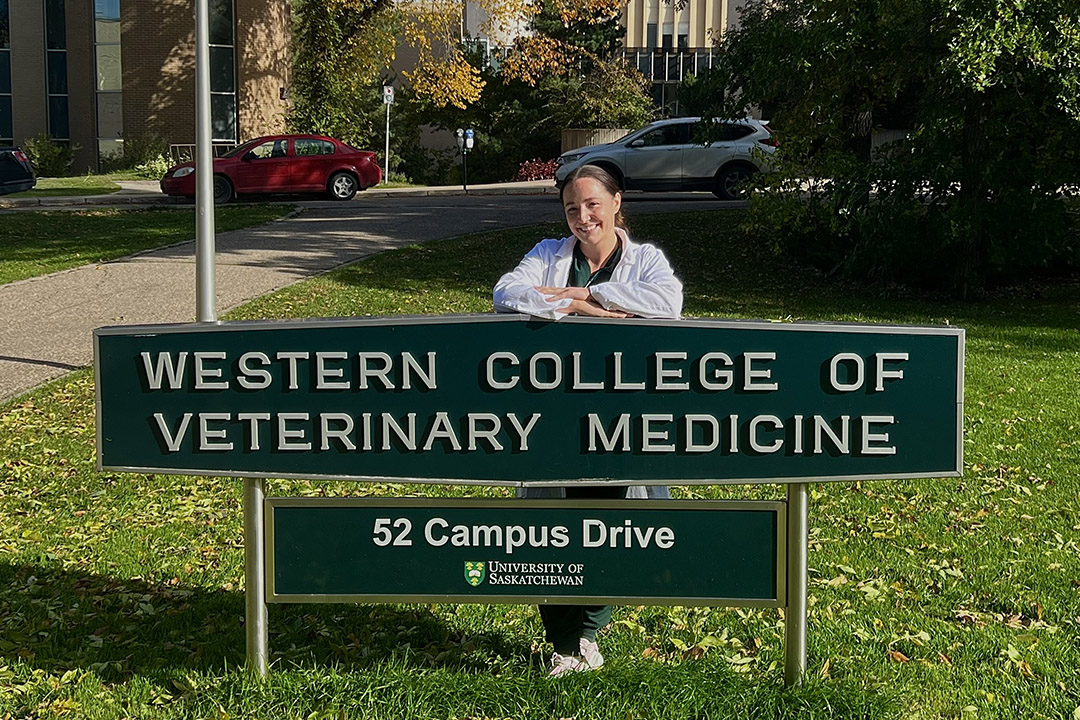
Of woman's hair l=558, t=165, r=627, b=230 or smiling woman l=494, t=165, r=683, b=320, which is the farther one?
woman's hair l=558, t=165, r=627, b=230

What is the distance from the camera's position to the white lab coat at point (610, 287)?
3.95 meters

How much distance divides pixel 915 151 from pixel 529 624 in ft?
38.5

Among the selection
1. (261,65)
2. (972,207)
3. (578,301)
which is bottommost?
(578,301)

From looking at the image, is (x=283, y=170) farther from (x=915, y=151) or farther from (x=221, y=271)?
(x=915, y=151)

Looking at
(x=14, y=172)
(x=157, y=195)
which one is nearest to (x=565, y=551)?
(x=157, y=195)

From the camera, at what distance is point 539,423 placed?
13.1 ft

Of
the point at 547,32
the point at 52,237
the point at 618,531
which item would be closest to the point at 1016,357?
the point at 618,531

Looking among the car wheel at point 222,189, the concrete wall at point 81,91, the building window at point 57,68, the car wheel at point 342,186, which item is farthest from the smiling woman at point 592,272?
the building window at point 57,68

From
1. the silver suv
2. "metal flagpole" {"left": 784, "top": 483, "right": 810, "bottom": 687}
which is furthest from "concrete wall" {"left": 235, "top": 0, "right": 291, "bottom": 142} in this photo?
"metal flagpole" {"left": 784, "top": 483, "right": 810, "bottom": 687}

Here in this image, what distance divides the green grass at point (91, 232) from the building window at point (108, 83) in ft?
39.8

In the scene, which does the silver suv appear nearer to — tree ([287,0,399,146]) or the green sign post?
tree ([287,0,399,146])

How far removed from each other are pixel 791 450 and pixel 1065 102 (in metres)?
10.7

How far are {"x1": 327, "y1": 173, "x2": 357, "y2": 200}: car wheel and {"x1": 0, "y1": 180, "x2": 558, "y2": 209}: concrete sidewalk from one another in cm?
24

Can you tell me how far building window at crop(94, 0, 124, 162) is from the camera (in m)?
35.1
